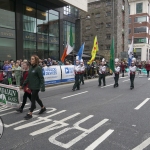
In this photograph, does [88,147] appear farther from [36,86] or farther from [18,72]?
[18,72]

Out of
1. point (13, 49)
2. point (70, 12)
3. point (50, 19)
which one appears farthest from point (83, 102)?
point (70, 12)

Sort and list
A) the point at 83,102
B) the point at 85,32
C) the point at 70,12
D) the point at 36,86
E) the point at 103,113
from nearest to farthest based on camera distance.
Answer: the point at 36,86 → the point at 103,113 → the point at 83,102 → the point at 70,12 → the point at 85,32

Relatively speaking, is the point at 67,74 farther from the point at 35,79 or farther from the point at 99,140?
the point at 99,140

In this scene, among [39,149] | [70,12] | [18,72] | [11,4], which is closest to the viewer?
[39,149]

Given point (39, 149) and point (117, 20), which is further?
point (117, 20)

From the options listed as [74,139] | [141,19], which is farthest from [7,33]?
[141,19]

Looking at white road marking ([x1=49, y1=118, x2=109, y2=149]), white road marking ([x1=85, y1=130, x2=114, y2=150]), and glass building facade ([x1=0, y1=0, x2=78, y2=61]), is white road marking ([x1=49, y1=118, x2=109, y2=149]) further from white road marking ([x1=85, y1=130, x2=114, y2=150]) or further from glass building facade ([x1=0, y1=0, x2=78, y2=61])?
glass building facade ([x1=0, y1=0, x2=78, y2=61])

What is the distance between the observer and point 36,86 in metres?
5.73

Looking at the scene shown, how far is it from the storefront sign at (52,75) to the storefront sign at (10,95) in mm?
6567

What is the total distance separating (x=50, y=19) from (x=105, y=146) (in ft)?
63.0

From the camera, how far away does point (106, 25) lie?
1625 inches

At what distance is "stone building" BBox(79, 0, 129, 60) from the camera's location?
131ft

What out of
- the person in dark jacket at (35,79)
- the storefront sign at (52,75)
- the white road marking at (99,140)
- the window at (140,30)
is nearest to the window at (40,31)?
the storefront sign at (52,75)

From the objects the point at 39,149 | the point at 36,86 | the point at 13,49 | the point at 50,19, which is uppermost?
the point at 50,19
